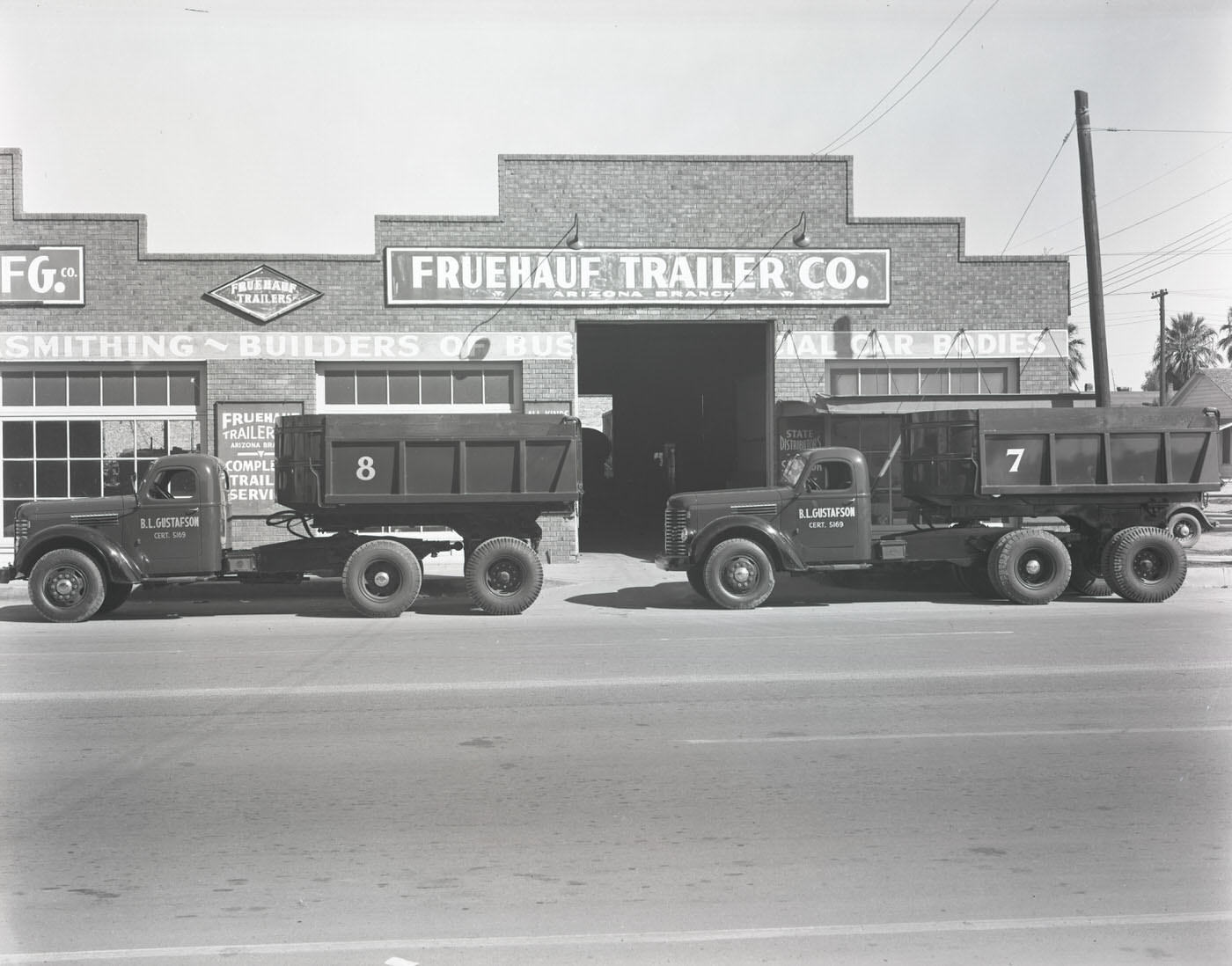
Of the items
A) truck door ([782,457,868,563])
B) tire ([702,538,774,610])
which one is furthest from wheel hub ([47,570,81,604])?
truck door ([782,457,868,563])

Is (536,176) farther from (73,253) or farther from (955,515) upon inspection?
(955,515)

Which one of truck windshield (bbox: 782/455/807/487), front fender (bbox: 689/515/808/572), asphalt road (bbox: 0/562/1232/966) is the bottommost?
asphalt road (bbox: 0/562/1232/966)

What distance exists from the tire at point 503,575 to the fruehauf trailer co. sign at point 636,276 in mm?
7171

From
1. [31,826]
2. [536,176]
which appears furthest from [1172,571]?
[31,826]

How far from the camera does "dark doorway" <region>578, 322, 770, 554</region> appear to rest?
2372 cm

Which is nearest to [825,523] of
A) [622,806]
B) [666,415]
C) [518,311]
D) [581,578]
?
[581,578]

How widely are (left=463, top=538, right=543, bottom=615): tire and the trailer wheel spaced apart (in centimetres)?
69

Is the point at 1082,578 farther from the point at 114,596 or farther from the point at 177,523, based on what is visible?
the point at 114,596

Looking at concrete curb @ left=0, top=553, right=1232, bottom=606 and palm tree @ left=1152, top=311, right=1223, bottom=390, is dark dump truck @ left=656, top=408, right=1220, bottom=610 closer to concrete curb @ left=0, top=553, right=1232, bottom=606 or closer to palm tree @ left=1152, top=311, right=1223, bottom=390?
concrete curb @ left=0, top=553, right=1232, bottom=606

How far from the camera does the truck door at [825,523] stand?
14.4 m

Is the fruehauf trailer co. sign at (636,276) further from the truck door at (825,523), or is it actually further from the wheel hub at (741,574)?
the wheel hub at (741,574)

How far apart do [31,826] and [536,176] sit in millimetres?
15954

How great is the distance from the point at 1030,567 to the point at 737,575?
367 cm

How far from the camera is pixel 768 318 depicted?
66.9ft
